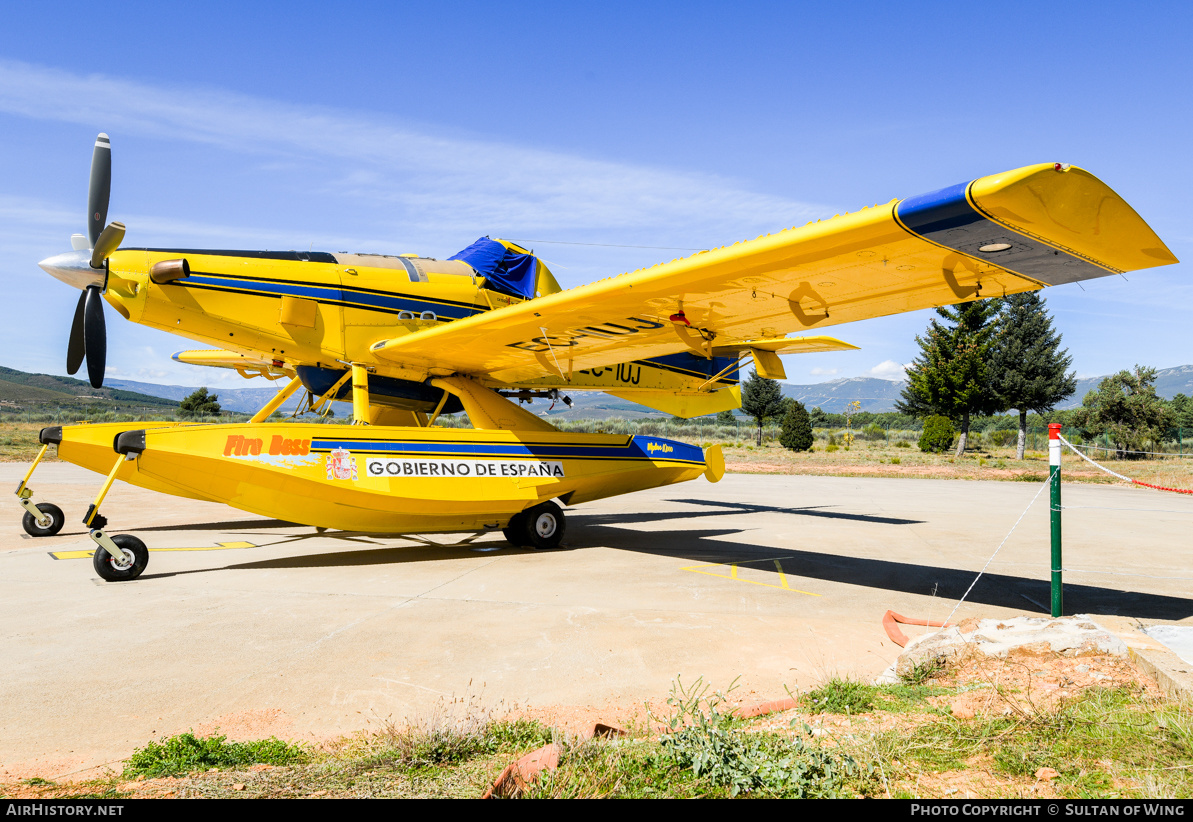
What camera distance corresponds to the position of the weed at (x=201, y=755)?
8.68ft

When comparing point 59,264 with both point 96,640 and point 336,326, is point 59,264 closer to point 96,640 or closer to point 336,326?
point 336,326

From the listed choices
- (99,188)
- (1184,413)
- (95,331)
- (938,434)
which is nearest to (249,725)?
(95,331)

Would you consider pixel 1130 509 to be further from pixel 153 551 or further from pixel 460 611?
pixel 153 551

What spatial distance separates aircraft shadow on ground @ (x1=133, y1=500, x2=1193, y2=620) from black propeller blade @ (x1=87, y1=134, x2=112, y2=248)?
400 centimetres

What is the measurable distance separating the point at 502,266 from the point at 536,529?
150 inches

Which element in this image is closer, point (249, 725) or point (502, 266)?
point (249, 725)

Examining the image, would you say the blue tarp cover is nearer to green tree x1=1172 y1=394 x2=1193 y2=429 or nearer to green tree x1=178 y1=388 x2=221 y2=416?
green tree x1=178 y1=388 x2=221 y2=416

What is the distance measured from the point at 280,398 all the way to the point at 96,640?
5801mm

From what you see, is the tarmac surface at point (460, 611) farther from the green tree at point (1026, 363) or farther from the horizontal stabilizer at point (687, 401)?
the green tree at point (1026, 363)

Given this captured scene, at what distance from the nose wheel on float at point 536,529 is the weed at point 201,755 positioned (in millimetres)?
6091

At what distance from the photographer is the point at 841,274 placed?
5.70 meters

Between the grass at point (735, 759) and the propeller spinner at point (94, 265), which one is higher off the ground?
the propeller spinner at point (94, 265)

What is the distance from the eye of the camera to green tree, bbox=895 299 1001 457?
119 ft

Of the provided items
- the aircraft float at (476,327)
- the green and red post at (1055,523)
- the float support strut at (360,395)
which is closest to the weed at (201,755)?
the aircraft float at (476,327)
